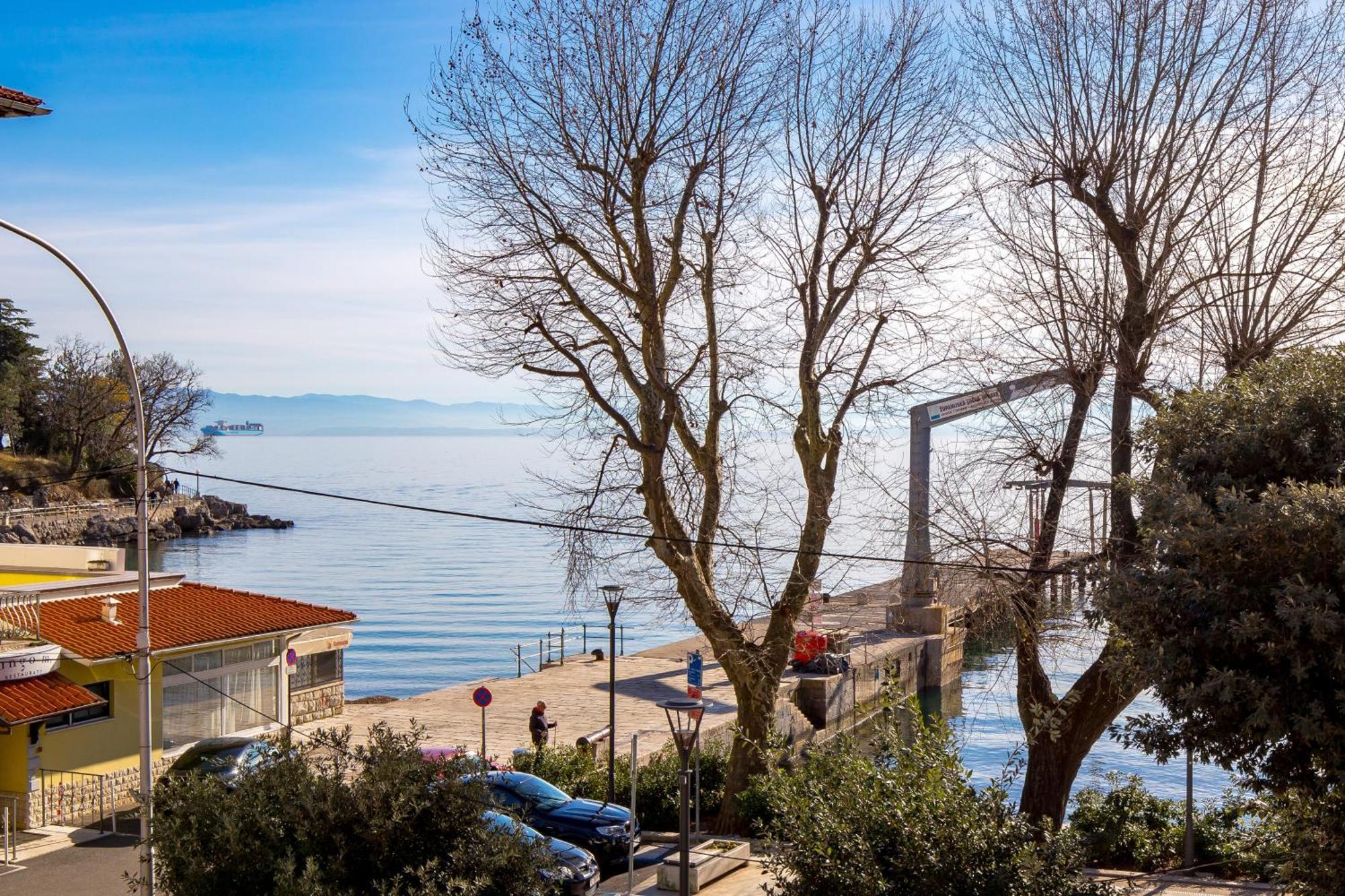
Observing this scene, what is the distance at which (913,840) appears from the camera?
29.6 ft

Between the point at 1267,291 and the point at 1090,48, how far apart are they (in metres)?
3.91

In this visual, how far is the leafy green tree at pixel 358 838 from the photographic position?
32.9 ft

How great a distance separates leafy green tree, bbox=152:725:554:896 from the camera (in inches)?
395

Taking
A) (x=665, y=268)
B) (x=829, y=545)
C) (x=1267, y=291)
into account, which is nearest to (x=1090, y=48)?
(x=1267, y=291)

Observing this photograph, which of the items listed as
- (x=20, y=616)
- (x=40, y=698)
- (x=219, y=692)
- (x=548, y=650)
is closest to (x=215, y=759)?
(x=40, y=698)

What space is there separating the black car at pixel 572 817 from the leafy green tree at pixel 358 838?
264 inches

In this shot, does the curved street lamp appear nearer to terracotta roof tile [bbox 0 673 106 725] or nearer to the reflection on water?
terracotta roof tile [bbox 0 673 106 725]

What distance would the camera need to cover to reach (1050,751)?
51.3ft

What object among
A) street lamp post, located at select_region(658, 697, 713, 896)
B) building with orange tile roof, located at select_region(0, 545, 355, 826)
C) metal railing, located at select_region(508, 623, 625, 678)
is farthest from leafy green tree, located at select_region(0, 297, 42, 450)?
street lamp post, located at select_region(658, 697, 713, 896)

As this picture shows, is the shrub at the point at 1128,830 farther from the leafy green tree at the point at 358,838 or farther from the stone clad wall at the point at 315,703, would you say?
the stone clad wall at the point at 315,703

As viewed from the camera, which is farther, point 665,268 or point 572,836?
point 665,268

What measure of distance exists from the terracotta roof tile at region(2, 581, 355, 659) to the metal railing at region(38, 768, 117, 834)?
2152 mm

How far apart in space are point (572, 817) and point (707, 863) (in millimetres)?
2462

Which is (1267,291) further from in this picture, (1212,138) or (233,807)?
(233,807)
